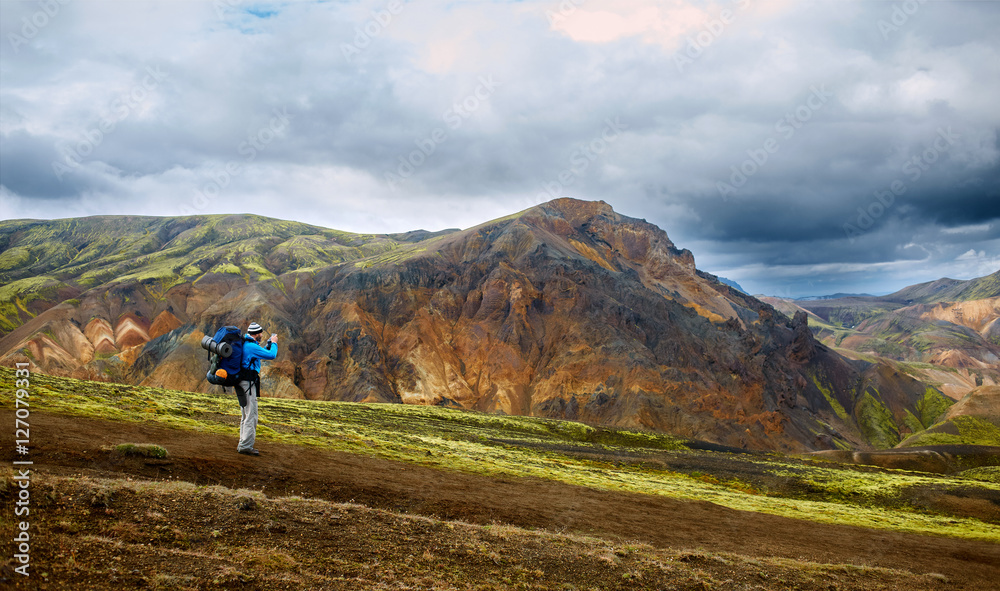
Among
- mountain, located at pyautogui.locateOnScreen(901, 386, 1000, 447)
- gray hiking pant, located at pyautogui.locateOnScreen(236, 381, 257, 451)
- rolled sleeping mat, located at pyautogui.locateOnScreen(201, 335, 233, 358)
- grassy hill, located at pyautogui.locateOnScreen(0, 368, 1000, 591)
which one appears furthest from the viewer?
mountain, located at pyautogui.locateOnScreen(901, 386, 1000, 447)

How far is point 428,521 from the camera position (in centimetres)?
1581

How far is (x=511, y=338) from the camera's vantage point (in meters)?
125

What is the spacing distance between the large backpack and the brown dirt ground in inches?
112

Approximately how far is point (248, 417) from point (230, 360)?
2.54m

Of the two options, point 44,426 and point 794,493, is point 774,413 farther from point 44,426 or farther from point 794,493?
point 44,426

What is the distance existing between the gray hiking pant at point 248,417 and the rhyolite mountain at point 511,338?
293ft

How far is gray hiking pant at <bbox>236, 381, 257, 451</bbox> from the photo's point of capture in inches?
680

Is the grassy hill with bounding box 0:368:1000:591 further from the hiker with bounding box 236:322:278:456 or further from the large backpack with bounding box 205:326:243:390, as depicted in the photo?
the large backpack with bounding box 205:326:243:390

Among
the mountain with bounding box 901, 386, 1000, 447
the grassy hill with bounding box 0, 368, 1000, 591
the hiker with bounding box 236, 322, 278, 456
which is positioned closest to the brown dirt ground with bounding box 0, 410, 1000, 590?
the grassy hill with bounding box 0, 368, 1000, 591

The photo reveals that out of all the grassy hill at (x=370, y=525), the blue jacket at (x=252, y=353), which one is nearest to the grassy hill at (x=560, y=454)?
the grassy hill at (x=370, y=525)

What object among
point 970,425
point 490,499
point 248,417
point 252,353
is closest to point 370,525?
point 248,417

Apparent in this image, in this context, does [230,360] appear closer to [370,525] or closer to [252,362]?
[252,362]

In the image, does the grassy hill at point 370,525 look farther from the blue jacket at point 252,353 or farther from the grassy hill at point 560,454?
the blue jacket at point 252,353

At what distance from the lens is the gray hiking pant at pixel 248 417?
56.6ft
